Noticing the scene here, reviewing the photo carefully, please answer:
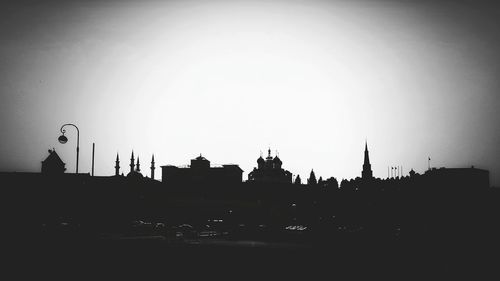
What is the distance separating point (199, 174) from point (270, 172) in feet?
104

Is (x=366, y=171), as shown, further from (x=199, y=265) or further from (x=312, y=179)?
(x=199, y=265)

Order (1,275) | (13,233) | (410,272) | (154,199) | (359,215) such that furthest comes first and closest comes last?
(359,215), (154,199), (13,233), (410,272), (1,275)

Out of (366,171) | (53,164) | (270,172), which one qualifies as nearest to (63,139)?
(53,164)

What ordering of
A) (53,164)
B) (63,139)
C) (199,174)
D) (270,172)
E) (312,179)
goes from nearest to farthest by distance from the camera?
(63,139) → (53,164) → (199,174) → (270,172) → (312,179)

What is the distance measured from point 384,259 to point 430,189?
112m

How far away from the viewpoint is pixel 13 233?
33781 millimetres

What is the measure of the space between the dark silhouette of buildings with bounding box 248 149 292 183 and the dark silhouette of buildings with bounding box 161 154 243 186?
2159 centimetres

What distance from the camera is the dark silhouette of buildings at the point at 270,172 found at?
149000mm

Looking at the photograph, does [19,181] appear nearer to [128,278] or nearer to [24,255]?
[24,255]

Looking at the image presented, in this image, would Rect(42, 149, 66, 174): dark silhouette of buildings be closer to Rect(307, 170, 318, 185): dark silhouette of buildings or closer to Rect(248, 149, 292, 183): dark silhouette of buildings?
Rect(248, 149, 292, 183): dark silhouette of buildings

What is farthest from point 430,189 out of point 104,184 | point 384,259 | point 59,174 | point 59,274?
point 59,274

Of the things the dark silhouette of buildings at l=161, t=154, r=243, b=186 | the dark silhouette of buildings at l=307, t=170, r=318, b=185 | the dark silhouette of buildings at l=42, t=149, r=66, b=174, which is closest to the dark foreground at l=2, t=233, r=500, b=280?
the dark silhouette of buildings at l=42, t=149, r=66, b=174

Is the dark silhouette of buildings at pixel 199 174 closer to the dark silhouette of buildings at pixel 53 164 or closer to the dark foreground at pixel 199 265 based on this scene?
the dark silhouette of buildings at pixel 53 164

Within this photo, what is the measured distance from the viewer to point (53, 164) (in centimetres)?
9569
